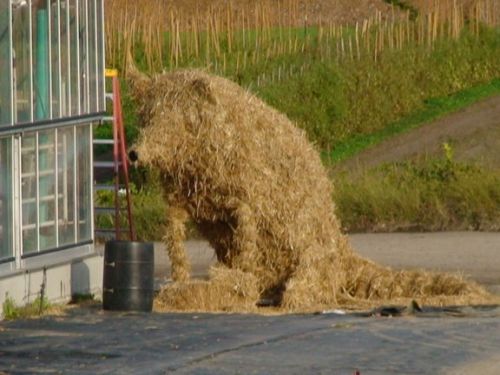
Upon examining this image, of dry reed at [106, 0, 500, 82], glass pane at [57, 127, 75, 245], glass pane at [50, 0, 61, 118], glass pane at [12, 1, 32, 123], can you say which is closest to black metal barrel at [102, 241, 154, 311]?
glass pane at [57, 127, 75, 245]

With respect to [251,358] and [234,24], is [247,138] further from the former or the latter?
[234,24]

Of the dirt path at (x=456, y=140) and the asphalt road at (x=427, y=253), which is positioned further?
the dirt path at (x=456, y=140)

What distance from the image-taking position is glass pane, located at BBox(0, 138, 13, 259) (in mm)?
14398

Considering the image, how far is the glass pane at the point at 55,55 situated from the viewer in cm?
1549

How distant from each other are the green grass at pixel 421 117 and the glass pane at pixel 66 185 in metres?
15.1

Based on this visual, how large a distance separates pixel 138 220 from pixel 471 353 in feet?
36.2

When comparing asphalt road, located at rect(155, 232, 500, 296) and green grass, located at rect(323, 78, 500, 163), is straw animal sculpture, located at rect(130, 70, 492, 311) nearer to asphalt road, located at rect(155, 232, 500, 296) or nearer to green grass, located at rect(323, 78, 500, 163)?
asphalt road, located at rect(155, 232, 500, 296)

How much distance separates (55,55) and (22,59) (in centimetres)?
76

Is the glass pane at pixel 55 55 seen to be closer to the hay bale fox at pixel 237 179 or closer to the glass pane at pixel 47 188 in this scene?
the glass pane at pixel 47 188

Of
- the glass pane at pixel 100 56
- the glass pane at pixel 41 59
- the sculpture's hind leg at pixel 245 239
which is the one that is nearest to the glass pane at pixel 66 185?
the glass pane at pixel 41 59

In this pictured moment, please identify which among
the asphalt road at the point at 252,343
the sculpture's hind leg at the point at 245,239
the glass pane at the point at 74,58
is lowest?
the asphalt road at the point at 252,343

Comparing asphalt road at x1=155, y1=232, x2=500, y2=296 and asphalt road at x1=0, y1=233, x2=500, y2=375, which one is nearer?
asphalt road at x1=0, y1=233, x2=500, y2=375

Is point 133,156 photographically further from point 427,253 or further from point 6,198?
point 427,253

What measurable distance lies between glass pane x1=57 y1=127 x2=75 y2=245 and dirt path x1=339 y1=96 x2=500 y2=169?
12608 mm
